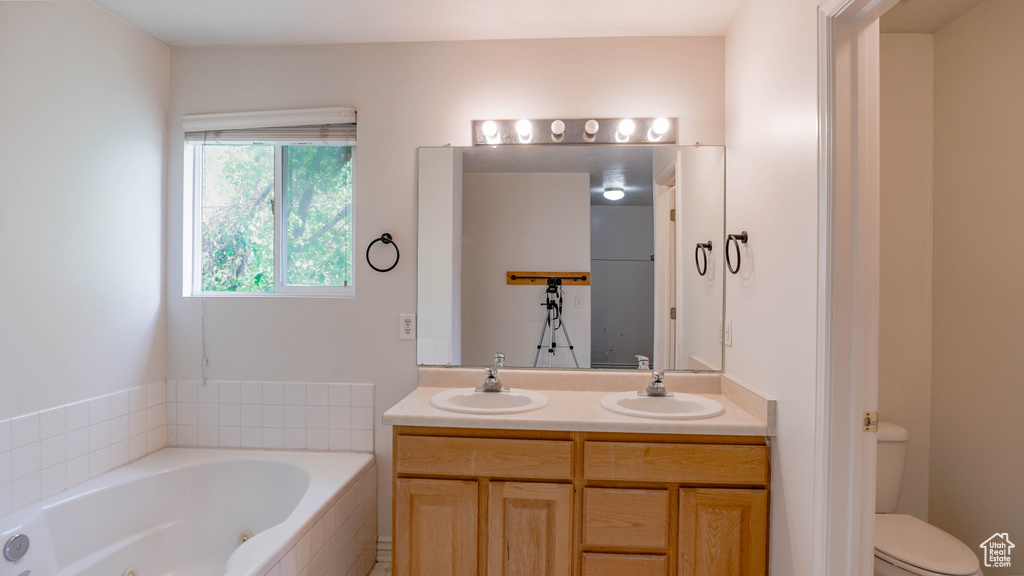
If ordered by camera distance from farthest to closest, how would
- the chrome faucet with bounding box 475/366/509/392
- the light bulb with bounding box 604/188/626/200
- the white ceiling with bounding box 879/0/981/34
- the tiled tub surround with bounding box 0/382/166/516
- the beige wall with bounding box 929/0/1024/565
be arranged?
1. the light bulb with bounding box 604/188/626/200
2. the chrome faucet with bounding box 475/366/509/392
3. the white ceiling with bounding box 879/0/981/34
4. the beige wall with bounding box 929/0/1024/565
5. the tiled tub surround with bounding box 0/382/166/516

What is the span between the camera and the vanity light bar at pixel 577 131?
2.18 metres

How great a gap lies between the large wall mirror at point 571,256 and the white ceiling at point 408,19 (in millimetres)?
516

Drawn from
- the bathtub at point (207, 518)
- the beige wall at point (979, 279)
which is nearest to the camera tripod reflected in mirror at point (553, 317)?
the bathtub at point (207, 518)

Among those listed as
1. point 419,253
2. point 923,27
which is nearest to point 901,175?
point 923,27

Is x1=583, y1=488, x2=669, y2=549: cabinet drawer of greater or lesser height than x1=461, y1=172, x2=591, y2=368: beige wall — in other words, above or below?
below

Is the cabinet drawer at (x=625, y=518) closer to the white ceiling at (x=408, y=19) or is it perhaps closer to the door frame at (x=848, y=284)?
the door frame at (x=848, y=284)

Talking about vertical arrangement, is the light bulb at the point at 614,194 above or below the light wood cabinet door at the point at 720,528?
above

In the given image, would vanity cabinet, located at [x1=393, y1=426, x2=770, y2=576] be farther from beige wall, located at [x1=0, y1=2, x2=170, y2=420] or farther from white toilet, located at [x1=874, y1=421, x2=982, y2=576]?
beige wall, located at [x1=0, y1=2, x2=170, y2=420]

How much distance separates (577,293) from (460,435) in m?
0.84

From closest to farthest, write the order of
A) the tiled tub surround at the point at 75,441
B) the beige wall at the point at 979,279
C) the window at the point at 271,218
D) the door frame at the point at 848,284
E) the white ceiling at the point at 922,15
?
the door frame at the point at 848,284 < the tiled tub surround at the point at 75,441 < the beige wall at the point at 979,279 < the white ceiling at the point at 922,15 < the window at the point at 271,218

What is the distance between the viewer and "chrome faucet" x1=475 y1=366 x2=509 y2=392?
208 centimetres

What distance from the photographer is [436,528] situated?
1.76 metres

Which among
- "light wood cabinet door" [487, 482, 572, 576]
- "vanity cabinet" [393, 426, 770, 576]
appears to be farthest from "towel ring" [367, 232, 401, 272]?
"light wood cabinet door" [487, 482, 572, 576]

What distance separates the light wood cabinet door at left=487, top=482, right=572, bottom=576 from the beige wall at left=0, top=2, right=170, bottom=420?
5.62ft
